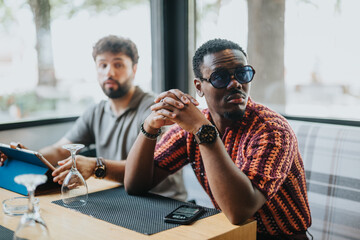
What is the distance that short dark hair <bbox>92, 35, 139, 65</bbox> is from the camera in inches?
95.9

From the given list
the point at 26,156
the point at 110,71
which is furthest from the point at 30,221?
the point at 110,71

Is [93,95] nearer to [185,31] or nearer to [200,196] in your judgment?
[185,31]

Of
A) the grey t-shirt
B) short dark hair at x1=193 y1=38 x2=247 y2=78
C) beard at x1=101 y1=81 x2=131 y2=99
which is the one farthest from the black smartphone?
beard at x1=101 y1=81 x2=131 y2=99

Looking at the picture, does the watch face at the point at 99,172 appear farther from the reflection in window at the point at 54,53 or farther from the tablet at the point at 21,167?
the reflection in window at the point at 54,53

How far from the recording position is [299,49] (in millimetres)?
2537

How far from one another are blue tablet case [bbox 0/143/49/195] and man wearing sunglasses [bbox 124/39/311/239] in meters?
0.39

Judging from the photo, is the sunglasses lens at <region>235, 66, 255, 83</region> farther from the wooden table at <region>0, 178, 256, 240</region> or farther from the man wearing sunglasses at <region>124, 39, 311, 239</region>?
the wooden table at <region>0, 178, 256, 240</region>

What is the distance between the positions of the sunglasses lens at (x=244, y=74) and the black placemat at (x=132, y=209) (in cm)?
53

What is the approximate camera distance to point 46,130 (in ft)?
8.55

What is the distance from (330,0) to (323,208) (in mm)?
1221

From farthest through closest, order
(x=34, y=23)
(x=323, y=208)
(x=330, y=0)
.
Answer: (x=34, y=23) < (x=330, y=0) < (x=323, y=208)

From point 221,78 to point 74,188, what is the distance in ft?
2.38

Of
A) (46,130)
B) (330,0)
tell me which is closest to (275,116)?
(330,0)

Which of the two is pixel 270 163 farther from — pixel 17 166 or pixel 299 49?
pixel 299 49
